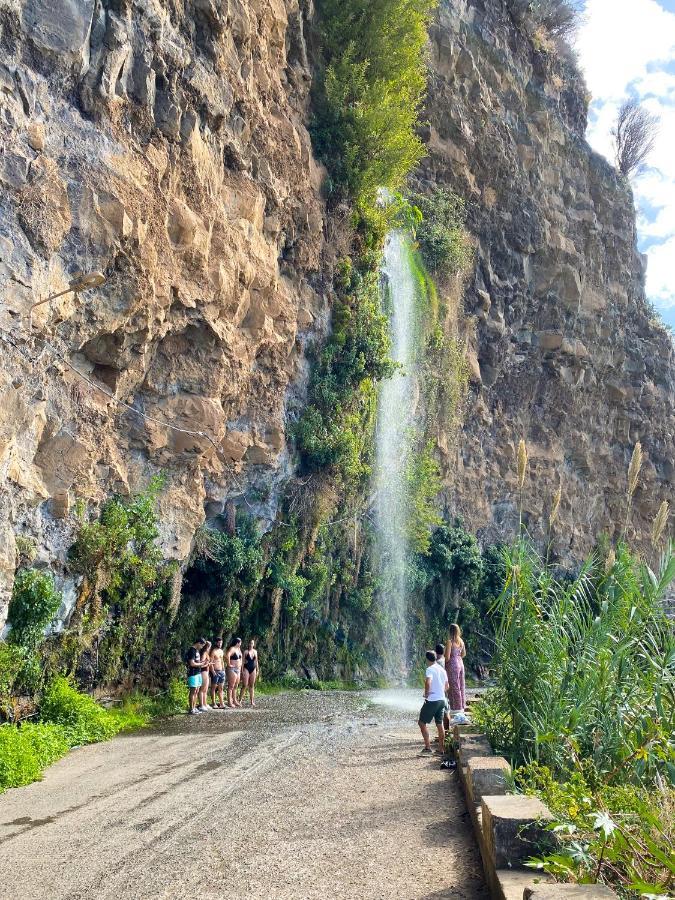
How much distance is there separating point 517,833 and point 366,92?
1827 cm

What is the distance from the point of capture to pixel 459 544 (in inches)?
1048

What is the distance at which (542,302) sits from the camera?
1314 inches

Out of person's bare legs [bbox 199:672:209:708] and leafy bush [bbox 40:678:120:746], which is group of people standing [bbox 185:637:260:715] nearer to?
person's bare legs [bbox 199:672:209:708]

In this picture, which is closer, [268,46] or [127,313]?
[127,313]

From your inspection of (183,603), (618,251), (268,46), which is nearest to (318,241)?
(268,46)

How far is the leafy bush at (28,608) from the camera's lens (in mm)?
10156

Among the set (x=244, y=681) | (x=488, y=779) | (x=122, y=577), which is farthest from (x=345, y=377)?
(x=488, y=779)

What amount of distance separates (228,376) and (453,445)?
1534 centimetres

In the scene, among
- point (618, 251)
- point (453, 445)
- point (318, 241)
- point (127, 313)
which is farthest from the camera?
point (618, 251)

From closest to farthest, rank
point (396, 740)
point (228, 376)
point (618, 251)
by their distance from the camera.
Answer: point (396, 740) < point (228, 376) < point (618, 251)

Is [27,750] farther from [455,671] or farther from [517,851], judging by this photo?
[517,851]

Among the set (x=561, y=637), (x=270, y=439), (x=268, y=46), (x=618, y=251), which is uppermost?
(x=618, y=251)

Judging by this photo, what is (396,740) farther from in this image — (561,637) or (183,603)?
(183,603)

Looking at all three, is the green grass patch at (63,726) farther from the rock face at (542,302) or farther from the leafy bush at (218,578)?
the rock face at (542,302)
